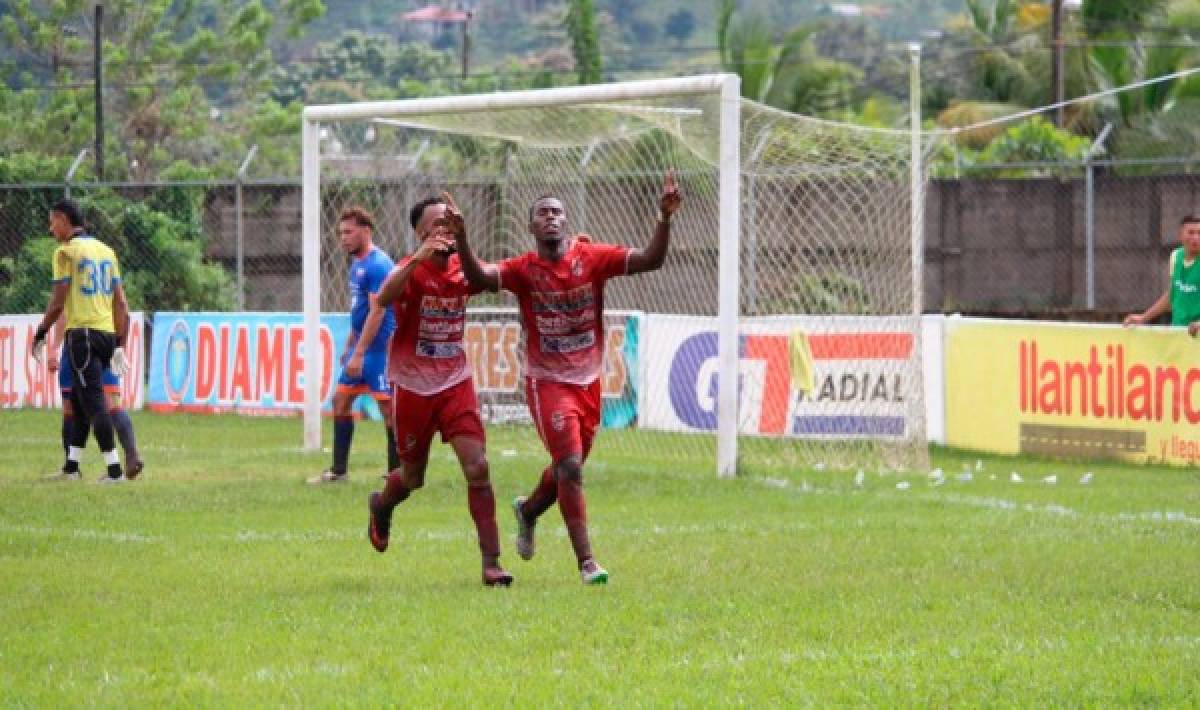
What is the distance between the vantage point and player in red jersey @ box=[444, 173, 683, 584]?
33.1ft

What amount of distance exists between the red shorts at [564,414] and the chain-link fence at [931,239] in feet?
51.2

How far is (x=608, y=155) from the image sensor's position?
64.9ft

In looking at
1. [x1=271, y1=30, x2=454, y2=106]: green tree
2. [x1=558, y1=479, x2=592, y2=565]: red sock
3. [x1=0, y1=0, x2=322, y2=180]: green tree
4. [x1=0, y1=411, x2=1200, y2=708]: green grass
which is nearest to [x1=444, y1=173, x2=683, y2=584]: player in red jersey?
[x1=558, y1=479, x2=592, y2=565]: red sock

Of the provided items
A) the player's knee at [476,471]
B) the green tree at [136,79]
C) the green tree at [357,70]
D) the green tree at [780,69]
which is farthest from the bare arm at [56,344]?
the green tree at [357,70]

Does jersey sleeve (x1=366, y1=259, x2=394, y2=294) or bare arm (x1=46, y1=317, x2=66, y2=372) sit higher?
jersey sleeve (x1=366, y1=259, x2=394, y2=294)

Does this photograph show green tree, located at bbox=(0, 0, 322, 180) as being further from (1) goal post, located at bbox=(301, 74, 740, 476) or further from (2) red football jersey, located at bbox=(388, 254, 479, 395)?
(2) red football jersey, located at bbox=(388, 254, 479, 395)

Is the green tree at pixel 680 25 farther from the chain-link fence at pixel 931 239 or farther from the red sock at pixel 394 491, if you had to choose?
the red sock at pixel 394 491

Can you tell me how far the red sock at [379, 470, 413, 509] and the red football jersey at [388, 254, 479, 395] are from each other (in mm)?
462

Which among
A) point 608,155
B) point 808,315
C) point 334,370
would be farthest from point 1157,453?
point 334,370

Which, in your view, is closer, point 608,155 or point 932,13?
point 608,155

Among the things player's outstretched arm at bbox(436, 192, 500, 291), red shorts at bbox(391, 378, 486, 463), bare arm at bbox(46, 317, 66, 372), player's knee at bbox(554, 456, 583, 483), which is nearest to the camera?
player's outstretched arm at bbox(436, 192, 500, 291)

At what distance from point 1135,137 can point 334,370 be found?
17.6 metres

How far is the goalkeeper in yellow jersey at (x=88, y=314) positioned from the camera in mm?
15047

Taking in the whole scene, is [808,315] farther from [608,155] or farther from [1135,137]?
[1135,137]
